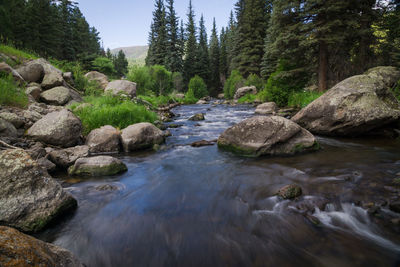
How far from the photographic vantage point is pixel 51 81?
9.64 metres

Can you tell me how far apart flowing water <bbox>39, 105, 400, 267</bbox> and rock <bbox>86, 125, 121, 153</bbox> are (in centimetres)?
148

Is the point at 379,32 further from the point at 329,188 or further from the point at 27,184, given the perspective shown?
the point at 27,184

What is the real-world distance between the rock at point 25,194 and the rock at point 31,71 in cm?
904

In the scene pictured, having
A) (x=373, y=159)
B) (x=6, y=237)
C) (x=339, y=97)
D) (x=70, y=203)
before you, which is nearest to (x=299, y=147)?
(x=373, y=159)

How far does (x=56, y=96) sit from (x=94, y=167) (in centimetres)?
639

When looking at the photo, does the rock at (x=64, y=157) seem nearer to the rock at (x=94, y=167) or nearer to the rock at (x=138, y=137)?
the rock at (x=94, y=167)

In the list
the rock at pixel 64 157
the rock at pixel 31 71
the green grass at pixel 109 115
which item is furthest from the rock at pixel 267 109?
the rock at pixel 31 71

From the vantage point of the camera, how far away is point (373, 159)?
185 inches

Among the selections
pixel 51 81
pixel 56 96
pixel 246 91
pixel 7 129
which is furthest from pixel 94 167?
pixel 246 91

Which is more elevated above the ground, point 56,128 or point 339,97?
point 339,97

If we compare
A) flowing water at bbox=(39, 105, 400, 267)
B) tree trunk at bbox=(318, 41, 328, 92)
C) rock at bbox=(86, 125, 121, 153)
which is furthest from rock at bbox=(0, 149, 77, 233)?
tree trunk at bbox=(318, 41, 328, 92)

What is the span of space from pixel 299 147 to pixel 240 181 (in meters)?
2.24

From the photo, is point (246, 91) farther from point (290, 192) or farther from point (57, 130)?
point (290, 192)

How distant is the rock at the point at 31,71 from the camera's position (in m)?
9.44
